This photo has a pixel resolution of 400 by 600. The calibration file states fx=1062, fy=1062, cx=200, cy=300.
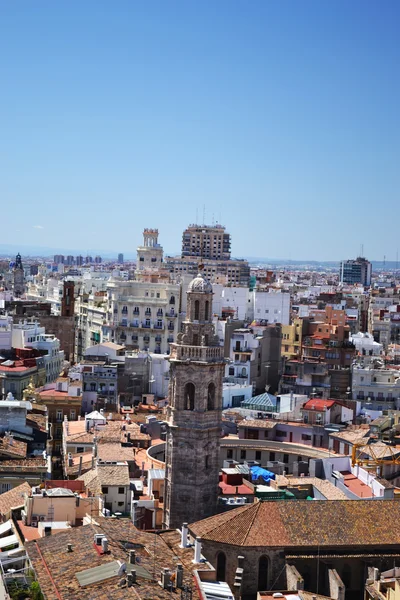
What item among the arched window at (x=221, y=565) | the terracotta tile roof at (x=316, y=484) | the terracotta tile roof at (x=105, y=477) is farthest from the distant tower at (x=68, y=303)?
the arched window at (x=221, y=565)

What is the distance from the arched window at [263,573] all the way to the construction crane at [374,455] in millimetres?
13689

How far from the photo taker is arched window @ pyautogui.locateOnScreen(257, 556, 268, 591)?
34844 mm

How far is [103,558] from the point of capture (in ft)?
99.1

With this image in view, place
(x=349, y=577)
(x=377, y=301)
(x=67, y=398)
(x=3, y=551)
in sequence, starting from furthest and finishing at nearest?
(x=377, y=301)
(x=67, y=398)
(x=349, y=577)
(x=3, y=551)

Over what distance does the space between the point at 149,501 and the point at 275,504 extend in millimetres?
6100

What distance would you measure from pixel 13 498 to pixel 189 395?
7.83 metres

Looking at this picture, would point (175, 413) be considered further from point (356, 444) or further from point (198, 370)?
point (356, 444)

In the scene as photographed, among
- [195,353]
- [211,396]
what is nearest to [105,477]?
[211,396]

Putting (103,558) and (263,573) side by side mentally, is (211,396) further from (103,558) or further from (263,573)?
(103,558)

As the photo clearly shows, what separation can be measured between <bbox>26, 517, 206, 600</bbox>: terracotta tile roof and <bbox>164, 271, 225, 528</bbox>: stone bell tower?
9.47 feet

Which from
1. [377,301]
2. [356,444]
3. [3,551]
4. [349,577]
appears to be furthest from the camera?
[377,301]

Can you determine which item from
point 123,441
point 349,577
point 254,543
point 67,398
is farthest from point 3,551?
point 67,398

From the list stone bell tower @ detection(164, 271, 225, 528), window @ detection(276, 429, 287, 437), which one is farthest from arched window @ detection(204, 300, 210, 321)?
window @ detection(276, 429, 287, 437)

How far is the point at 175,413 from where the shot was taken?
3941 centimetres
